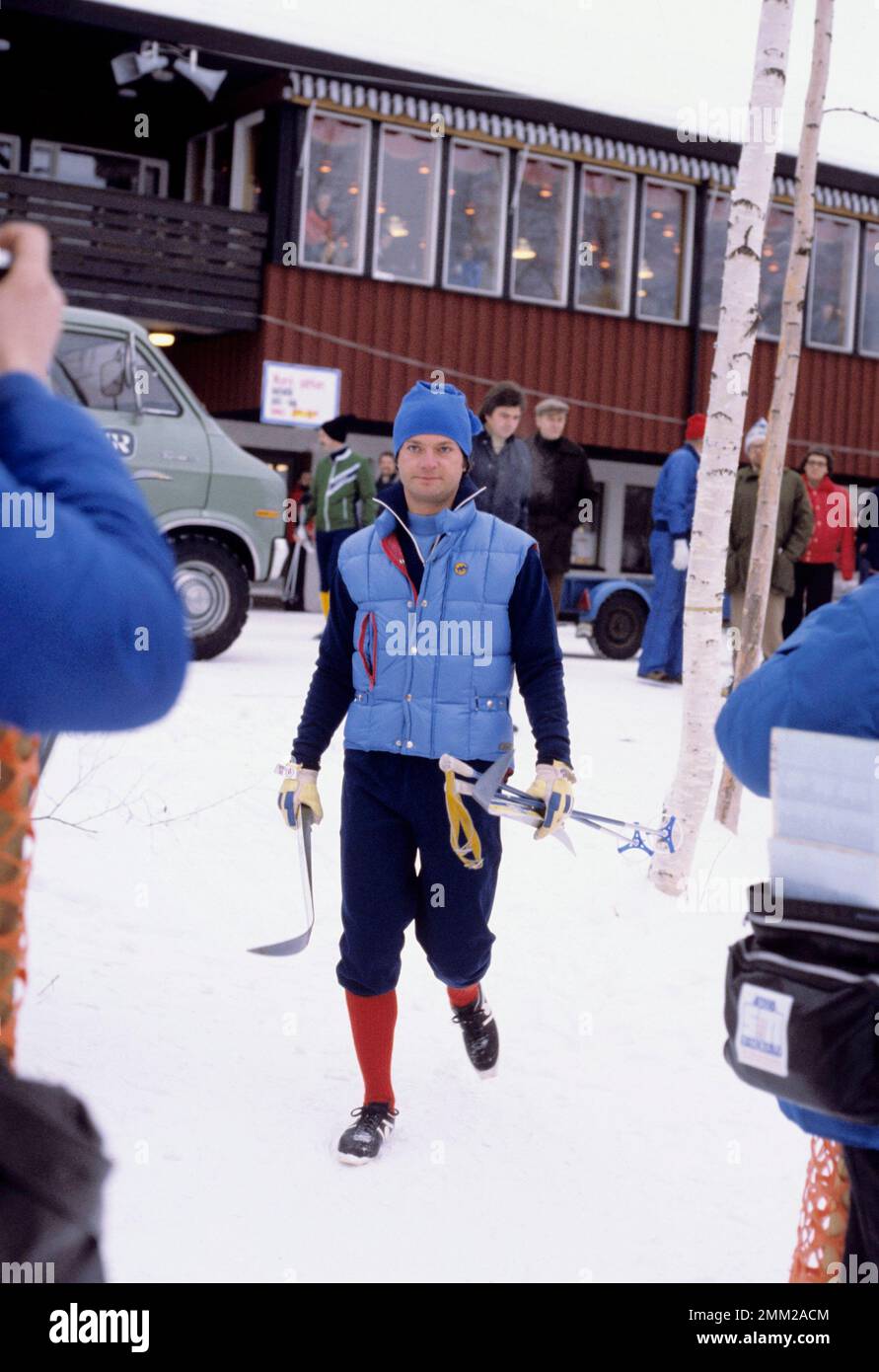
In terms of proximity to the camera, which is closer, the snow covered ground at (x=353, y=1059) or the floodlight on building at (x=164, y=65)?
the snow covered ground at (x=353, y=1059)

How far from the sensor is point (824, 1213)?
2223 mm

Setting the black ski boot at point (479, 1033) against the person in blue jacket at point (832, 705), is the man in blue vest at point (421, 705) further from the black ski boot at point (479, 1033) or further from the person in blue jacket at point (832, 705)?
the person in blue jacket at point (832, 705)

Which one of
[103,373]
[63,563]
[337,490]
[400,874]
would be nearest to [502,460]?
[103,373]

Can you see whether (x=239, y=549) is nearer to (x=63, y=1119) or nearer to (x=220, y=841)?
(x=220, y=841)

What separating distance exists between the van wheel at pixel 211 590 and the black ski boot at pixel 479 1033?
6037mm

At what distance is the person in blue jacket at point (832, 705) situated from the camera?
202cm

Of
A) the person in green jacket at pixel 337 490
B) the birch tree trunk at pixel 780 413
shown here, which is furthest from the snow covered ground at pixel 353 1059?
the person in green jacket at pixel 337 490

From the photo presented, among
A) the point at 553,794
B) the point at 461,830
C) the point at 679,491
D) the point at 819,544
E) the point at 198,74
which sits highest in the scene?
the point at 198,74

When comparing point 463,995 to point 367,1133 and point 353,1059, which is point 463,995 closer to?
point 367,1133

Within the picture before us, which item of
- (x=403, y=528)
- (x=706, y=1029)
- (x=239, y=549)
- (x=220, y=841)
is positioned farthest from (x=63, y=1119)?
(x=239, y=549)

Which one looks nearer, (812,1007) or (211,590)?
(812,1007)

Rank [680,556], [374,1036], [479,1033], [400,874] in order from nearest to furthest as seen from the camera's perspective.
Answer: [400,874], [374,1036], [479,1033], [680,556]

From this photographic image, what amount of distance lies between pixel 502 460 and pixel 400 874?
515 cm

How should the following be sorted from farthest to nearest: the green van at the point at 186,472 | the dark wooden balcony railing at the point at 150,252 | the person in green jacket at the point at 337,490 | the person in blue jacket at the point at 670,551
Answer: the dark wooden balcony railing at the point at 150,252 → the person in green jacket at the point at 337,490 → the person in blue jacket at the point at 670,551 → the green van at the point at 186,472
